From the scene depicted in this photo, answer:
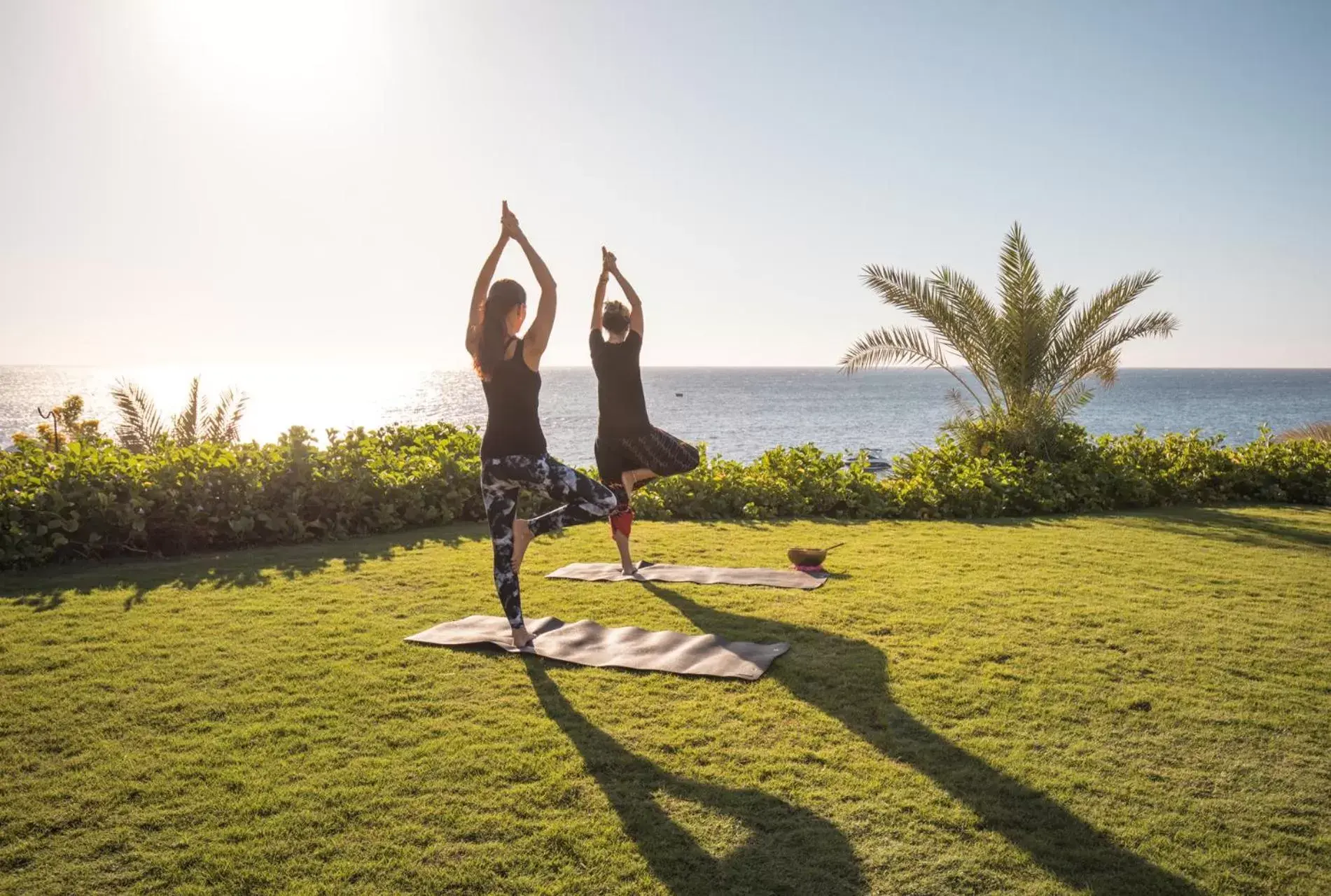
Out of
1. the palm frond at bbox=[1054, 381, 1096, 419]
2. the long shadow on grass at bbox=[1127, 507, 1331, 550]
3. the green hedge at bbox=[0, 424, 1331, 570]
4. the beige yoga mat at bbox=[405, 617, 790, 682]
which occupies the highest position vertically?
the palm frond at bbox=[1054, 381, 1096, 419]

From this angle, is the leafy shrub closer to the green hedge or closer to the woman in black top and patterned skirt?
the green hedge

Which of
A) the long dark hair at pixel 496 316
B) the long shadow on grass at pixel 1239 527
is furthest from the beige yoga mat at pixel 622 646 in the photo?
the long shadow on grass at pixel 1239 527

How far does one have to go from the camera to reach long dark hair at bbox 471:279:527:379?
5020 millimetres

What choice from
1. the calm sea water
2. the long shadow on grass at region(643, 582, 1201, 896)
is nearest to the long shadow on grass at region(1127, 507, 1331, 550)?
the long shadow on grass at region(643, 582, 1201, 896)

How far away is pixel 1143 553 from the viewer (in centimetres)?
841

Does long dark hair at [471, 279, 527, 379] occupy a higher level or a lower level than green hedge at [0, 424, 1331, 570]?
higher

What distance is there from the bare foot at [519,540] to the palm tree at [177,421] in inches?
302

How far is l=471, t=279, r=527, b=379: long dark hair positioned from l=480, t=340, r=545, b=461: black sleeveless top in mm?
67

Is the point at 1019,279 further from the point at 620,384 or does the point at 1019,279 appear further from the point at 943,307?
the point at 620,384

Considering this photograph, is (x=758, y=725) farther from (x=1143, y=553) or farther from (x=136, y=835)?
(x=1143, y=553)

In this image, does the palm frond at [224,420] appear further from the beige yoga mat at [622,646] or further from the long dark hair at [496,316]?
the long dark hair at [496,316]

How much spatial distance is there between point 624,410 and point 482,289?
2077 millimetres

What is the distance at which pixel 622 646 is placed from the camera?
543 centimetres

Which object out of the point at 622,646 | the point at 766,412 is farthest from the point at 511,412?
the point at 766,412
